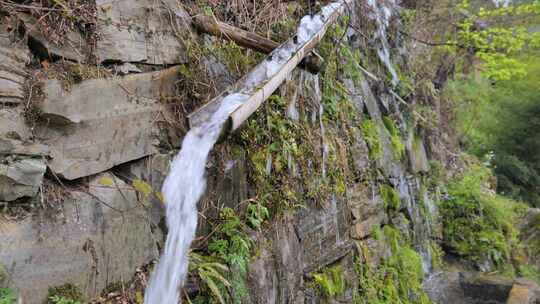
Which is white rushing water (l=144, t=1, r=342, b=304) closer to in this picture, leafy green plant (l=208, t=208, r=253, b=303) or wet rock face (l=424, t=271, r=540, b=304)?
leafy green plant (l=208, t=208, r=253, b=303)

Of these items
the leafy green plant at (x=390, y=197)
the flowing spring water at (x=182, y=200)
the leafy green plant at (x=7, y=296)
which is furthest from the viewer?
the leafy green plant at (x=390, y=197)

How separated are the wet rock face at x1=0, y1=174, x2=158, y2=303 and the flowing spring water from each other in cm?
21

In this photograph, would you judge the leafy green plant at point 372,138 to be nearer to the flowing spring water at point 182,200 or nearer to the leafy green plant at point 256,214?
the leafy green plant at point 256,214

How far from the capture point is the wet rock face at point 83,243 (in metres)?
2.85

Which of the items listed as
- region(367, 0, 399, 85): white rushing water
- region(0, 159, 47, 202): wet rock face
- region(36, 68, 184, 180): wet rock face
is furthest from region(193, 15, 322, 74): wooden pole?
region(367, 0, 399, 85): white rushing water

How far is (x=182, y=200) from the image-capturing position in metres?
3.67

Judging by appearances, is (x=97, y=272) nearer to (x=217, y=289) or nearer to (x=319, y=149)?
(x=217, y=289)

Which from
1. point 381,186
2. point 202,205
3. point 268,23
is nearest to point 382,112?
point 381,186

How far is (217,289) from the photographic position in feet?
11.8

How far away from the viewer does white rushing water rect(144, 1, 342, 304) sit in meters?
3.46

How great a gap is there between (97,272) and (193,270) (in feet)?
2.54

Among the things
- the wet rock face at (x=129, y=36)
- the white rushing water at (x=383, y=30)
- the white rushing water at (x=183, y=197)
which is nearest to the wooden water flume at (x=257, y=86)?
the white rushing water at (x=183, y=197)

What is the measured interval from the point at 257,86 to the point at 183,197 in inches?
47.8

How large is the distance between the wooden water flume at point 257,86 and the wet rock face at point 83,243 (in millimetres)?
898
